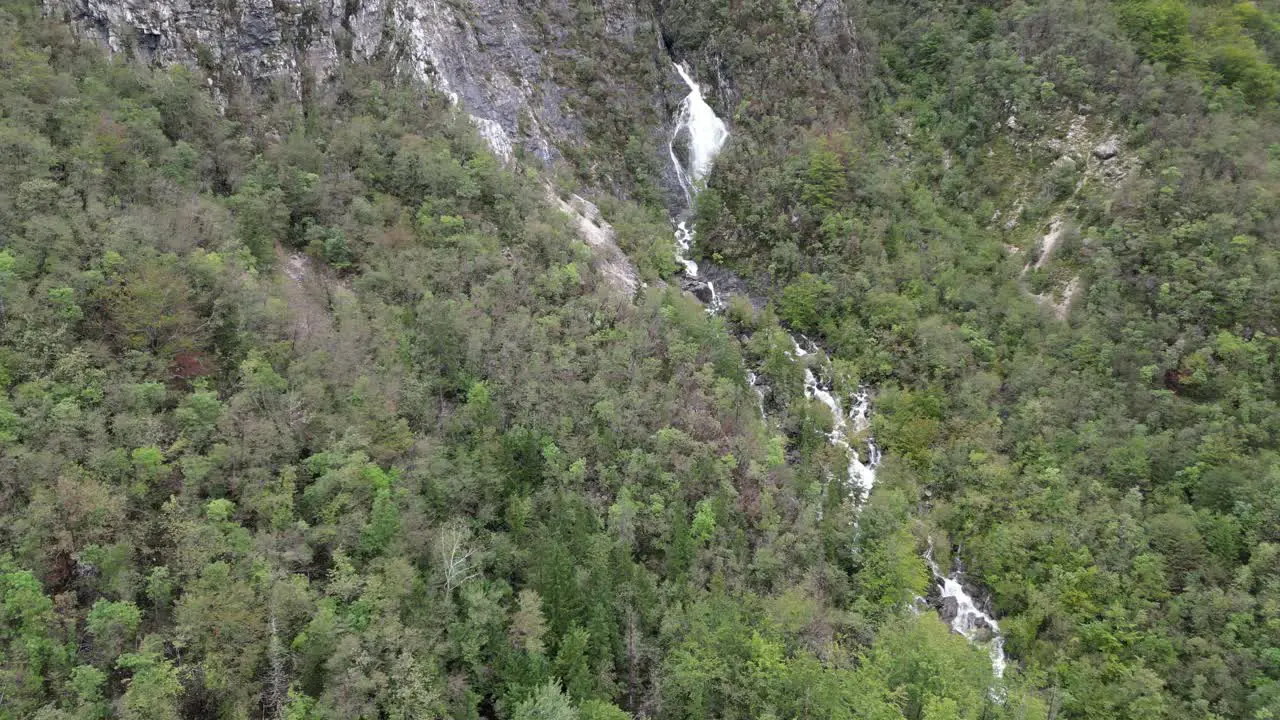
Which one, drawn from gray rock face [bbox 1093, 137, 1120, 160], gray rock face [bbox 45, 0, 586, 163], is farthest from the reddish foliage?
gray rock face [bbox 1093, 137, 1120, 160]

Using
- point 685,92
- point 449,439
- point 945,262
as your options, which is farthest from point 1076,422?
point 685,92

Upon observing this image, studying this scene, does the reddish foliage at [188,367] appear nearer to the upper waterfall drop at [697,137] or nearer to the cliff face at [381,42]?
the cliff face at [381,42]

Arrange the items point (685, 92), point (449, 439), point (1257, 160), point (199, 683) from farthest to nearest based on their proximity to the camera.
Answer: point (685, 92), point (1257, 160), point (449, 439), point (199, 683)

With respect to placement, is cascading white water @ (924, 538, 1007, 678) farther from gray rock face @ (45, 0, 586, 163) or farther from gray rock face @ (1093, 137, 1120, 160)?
gray rock face @ (45, 0, 586, 163)

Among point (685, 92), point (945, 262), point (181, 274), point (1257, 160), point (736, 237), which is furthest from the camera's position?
point (685, 92)

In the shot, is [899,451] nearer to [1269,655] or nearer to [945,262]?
[945,262]

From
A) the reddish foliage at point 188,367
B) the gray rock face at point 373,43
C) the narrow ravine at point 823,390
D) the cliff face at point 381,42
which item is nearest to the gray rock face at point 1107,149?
the narrow ravine at point 823,390
